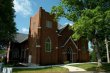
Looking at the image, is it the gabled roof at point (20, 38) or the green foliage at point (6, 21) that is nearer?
the green foliage at point (6, 21)

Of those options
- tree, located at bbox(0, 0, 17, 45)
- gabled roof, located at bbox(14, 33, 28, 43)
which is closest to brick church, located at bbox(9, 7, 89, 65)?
gabled roof, located at bbox(14, 33, 28, 43)

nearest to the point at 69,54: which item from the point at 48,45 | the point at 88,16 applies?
the point at 48,45

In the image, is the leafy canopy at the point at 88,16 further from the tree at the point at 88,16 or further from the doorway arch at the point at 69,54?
the doorway arch at the point at 69,54

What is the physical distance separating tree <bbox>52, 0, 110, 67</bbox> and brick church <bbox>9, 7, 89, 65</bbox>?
355 inches

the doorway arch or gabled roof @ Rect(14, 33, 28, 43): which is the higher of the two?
gabled roof @ Rect(14, 33, 28, 43)

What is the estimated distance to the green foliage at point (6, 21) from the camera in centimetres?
3969

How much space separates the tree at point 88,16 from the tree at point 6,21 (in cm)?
1217

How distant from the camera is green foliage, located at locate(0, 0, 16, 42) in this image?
130 ft

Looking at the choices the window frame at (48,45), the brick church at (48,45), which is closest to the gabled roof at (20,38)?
the brick church at (48,45)

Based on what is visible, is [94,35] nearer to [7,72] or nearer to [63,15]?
[63,15]

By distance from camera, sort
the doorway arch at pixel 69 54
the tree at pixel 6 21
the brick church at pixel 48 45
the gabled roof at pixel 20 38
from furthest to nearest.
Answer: the gabled roof at pixel 20 38, the doorway arch at pixel 69 54, the brick church at pixel 48 45, the tree at pixel 6 21

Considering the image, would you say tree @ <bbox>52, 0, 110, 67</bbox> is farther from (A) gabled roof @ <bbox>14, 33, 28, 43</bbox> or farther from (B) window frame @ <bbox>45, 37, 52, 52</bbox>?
(A) gabled roof @ <bbox>14, 33, 28, 43</bbox>

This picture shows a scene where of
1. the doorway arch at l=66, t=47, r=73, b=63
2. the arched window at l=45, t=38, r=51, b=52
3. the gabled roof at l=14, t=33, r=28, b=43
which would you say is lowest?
the doorway arch at l=66, t=47, r=73, b=63

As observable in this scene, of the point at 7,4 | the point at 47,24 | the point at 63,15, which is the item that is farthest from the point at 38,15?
the point at 63,15
